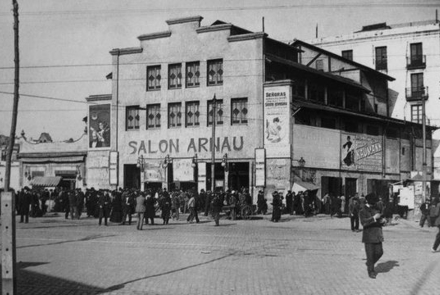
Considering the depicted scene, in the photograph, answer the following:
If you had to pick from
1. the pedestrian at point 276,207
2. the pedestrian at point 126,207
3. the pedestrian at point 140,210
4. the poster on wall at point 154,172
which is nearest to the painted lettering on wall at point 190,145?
the poster on wall at point 154,172

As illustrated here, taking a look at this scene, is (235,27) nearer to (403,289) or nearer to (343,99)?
(343,99)

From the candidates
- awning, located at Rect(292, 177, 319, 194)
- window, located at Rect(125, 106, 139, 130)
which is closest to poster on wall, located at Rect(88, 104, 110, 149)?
window, located at Rect(125, 106, 139, 130)

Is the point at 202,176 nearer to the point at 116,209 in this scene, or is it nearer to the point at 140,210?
the point at 116,209

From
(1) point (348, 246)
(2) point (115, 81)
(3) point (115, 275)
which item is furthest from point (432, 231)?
(2) point (115, 81)

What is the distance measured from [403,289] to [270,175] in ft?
86.8

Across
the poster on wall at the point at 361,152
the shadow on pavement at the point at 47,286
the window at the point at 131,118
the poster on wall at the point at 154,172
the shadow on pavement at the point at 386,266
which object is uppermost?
the window at the point at 131,118

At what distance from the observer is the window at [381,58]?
5722cm

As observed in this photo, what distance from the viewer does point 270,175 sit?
3641 centimetres

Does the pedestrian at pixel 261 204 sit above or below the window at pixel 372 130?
below

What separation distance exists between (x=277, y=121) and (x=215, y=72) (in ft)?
20.2

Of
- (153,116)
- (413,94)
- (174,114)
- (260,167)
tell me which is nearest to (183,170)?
(174,114)

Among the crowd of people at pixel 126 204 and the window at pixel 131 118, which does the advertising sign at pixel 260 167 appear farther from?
the window at pixel 131 118

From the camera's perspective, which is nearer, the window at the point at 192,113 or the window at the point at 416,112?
the window at the point at 192,113

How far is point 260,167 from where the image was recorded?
36531 mm
